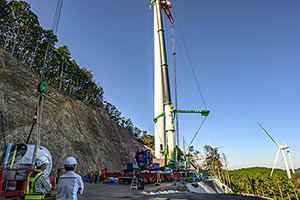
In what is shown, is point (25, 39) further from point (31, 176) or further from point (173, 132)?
point (31, 176)

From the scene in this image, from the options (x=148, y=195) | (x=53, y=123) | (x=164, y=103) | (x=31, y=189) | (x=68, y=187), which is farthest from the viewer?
(x=53, y=123)

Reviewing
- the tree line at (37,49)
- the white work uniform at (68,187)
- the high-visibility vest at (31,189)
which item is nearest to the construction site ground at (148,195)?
the high-visibility vest at (31,189)

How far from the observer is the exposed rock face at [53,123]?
27.3 metres

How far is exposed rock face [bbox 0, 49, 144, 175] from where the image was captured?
89.6 feet

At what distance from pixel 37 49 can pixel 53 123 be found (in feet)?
72.2

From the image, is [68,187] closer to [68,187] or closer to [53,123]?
[68,187]

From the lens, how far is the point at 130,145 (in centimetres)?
6319

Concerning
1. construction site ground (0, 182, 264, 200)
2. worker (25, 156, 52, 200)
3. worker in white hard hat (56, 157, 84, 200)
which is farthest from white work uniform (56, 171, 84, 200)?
construction site ground (0, 182, 264, 200)

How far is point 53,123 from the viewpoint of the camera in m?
33.1

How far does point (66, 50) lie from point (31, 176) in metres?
49.0

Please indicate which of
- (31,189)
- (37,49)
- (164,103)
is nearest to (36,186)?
(31,189)

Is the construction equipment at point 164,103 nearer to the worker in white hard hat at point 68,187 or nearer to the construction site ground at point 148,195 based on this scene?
the construction site ground at point 148,195

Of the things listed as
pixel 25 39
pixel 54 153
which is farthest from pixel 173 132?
pixel 25 39

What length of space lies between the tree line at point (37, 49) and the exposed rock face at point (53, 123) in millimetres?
6587
